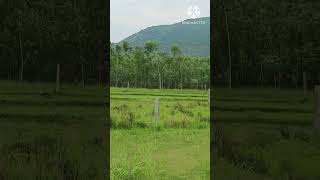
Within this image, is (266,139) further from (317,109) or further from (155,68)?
(155,68)

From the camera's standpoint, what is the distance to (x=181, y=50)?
8075cm

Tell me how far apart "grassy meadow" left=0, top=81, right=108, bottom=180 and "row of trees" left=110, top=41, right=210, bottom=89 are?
48626 millimetres

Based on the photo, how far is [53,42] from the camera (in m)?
16.2

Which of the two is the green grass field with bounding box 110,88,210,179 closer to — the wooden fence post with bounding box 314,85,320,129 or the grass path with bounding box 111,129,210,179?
the grass path with bounding box 111,129,210,179

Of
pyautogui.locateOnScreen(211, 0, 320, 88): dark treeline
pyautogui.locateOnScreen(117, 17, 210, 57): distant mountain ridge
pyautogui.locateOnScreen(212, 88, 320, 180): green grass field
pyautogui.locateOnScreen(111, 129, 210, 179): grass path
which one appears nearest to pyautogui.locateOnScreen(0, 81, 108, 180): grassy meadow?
pyautogui.locateOnScreen(111, 129, 210, 179): grass path

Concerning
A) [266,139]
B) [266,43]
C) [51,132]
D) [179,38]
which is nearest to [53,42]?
[51,132]

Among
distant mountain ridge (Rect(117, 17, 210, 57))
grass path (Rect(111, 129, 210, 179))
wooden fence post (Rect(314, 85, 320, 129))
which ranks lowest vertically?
grass path (Rect(111, 129, 210, 179))

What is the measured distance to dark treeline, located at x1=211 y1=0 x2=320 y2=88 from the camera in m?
15.8

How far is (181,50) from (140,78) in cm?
1285

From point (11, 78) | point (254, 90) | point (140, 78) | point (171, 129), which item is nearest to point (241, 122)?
point (254, 90)

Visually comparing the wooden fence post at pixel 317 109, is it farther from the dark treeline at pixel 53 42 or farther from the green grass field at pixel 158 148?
the dark treeline at pixel 53 42

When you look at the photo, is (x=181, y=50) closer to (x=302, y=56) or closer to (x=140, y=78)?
(x=140, y=78)

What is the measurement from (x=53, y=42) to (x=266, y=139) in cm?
922

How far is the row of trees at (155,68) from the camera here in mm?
68500
